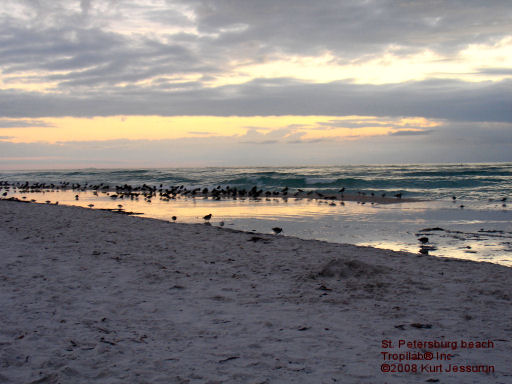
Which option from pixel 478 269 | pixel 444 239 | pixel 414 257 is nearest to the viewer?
pixel 478 269

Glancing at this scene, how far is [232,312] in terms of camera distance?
573cm

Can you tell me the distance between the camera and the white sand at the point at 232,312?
4.09m

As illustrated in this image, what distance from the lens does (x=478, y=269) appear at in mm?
8266

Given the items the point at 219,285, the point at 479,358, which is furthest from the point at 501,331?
the point at 219,285

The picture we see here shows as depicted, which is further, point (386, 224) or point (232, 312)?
point (386, 224)

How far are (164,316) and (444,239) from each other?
9672 mm

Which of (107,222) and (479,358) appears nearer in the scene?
(479,358)

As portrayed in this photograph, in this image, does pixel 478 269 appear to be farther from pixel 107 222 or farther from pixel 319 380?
pixel 107 222

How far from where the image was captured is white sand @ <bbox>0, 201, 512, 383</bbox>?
409cm

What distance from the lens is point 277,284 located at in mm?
7156

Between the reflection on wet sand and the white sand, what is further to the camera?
the reflection on wet sand

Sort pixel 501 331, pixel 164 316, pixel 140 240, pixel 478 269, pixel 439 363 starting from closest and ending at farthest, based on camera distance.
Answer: pixel 439 363
pixel 501 331
pixel 164 316
pixel 478 269
pixel 140 240

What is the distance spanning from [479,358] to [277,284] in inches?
134

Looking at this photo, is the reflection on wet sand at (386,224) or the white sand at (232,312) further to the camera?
the reflection on wet sand at (386,224)
